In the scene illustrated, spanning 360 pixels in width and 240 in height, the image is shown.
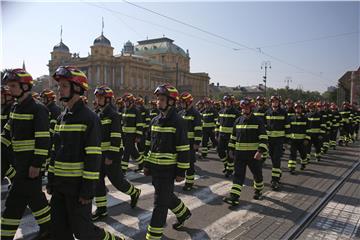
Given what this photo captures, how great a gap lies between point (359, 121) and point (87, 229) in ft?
76.7

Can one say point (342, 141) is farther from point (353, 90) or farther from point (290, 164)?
point (353, 90)

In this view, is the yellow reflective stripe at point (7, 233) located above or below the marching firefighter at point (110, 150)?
below

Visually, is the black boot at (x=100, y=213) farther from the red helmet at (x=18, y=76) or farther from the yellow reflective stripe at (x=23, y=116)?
the red helmet at (x=18, y=76)

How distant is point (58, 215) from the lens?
14.0 ft

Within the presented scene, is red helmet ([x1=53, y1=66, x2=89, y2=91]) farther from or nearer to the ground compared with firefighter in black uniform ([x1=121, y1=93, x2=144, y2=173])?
farther from the ground

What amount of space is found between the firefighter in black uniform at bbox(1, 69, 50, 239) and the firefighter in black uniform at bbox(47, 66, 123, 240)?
29.8 inches

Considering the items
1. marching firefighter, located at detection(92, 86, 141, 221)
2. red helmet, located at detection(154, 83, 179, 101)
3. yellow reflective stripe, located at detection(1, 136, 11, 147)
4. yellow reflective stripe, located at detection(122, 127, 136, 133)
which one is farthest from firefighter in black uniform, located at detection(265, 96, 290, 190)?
yellow reflective stripe, located at detection(1, 136, 11, 147)

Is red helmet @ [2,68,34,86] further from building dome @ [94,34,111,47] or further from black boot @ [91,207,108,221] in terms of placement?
building dome @ [94,34,111,47]

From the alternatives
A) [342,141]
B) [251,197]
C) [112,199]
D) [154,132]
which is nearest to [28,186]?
[154,132]

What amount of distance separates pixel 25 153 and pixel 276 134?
7.11 metres

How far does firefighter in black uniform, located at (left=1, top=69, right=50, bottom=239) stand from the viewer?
16.3ft

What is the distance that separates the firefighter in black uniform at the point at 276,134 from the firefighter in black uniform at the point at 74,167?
238 inches

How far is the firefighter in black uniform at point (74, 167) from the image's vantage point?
13.9ft

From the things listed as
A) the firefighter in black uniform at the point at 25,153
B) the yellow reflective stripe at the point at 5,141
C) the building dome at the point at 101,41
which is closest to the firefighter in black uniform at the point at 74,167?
the firefighter in black uniform at the point at 25,153
